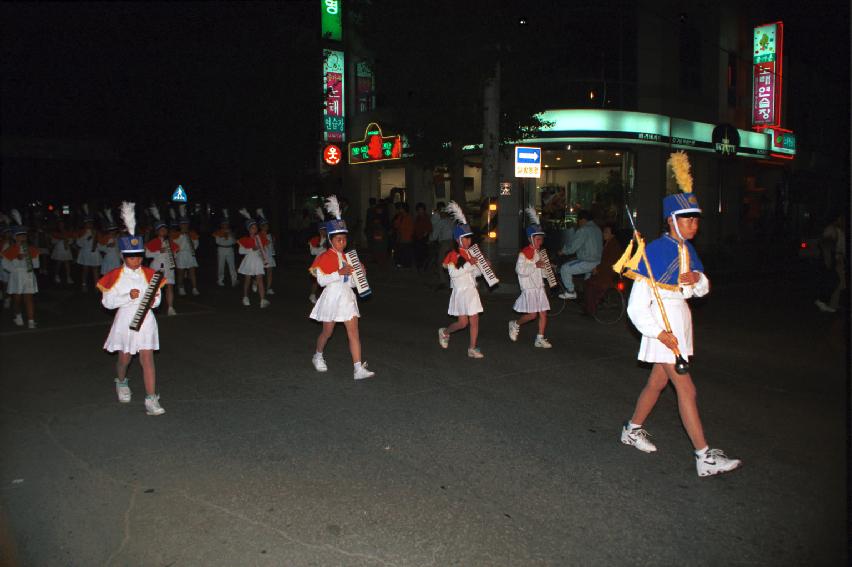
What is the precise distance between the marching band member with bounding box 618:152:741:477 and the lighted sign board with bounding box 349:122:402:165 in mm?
21271

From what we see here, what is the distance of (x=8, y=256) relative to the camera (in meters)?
12.0

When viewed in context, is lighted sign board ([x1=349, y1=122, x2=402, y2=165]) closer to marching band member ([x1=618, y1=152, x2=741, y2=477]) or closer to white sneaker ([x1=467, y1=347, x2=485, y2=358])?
white sneaker ([x1=467, y1=347, x2=485, y2=358])

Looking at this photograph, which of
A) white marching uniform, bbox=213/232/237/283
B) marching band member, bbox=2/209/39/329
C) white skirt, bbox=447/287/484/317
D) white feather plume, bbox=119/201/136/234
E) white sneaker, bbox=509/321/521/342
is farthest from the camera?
white marching uniform, bbox=213/232/237/283

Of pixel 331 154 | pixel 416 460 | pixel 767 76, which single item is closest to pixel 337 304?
pixel 416 460

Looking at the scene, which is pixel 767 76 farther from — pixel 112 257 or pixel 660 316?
pixel 660 316

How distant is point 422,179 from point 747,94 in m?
14.4

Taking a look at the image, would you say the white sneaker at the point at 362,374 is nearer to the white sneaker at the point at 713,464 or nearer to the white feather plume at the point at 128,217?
the white feather plume at the point at 128,217

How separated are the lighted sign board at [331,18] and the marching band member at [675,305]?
25.7m

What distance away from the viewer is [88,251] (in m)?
17.9

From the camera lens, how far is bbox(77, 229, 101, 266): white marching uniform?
1773 cm

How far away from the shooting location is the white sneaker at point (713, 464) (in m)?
4.85

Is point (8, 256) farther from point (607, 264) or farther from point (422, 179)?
point (422, 179)

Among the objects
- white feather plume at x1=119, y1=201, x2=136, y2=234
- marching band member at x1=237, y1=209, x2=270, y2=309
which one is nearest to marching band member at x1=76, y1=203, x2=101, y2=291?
marching band member at x1=237, y1=209, x2=270, y2=309

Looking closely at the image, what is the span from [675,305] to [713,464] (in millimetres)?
1132
